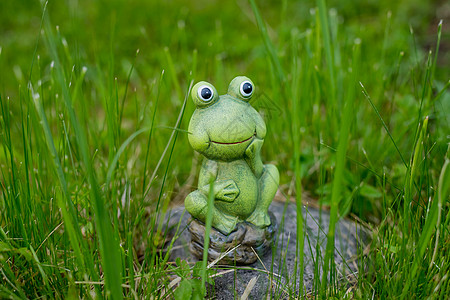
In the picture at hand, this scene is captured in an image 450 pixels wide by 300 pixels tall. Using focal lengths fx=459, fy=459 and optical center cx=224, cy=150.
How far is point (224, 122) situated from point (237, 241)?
1.48 feet

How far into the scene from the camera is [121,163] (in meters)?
2.06

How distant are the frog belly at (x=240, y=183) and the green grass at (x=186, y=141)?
0.21 meters

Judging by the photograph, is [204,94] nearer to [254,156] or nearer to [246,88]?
[246,88]

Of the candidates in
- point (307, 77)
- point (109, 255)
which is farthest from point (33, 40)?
point (109, 255)

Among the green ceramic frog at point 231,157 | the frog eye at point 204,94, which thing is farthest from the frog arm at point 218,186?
the frog eye at point 204,94

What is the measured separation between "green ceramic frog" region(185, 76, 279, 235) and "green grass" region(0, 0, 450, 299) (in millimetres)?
124

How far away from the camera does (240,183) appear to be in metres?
1.65

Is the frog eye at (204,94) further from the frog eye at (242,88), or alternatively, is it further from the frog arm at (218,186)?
the frog arm at (218,186)

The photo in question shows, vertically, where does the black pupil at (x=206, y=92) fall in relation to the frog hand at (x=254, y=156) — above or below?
above

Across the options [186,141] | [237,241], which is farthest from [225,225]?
[186,141]

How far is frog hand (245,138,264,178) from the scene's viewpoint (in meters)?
1.61

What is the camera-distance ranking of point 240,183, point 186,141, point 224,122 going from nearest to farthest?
point 224,122 → point 240,183 → point 186,141

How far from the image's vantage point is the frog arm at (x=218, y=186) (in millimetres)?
1621

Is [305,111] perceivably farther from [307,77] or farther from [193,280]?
[193,280]
